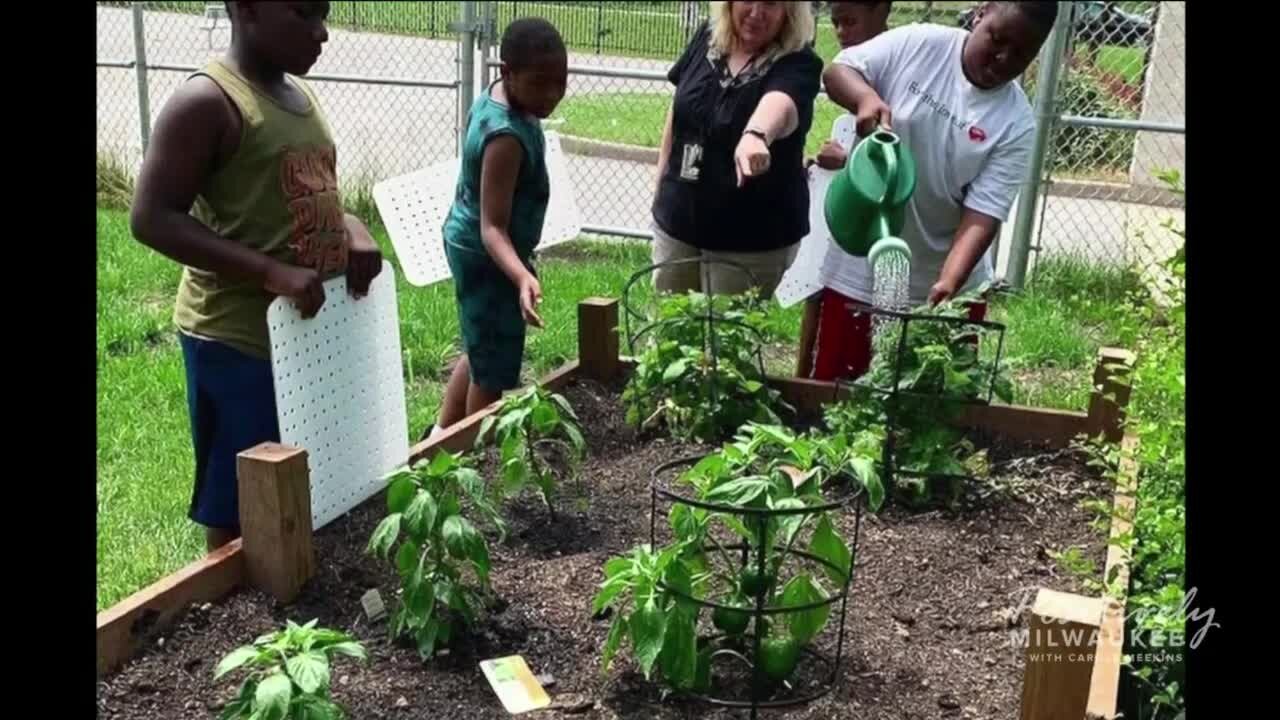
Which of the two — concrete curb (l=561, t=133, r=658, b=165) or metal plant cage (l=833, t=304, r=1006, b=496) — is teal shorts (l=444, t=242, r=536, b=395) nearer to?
metal plant cage (l=833, t=304, r=1006, b=496)

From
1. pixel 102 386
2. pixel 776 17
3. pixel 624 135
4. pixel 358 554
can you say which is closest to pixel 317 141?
pixel 358 554

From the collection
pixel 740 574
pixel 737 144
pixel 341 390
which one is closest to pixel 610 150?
pixel 737 144

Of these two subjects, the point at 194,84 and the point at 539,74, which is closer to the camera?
the point at 194,84

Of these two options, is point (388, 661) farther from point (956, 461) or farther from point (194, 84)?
point (956, 461)

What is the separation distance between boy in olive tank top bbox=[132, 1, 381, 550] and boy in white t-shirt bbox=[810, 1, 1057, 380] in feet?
4.28

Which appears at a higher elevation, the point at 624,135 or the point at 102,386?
the point at 624,135

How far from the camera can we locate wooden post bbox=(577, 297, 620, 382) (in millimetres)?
3074

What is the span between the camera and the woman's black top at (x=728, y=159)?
2871 millimetres

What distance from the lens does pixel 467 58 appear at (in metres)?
5.50

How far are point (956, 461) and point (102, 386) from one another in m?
2.70

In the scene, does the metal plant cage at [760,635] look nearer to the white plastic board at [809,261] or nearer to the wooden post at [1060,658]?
the wooden post at [1060,658]

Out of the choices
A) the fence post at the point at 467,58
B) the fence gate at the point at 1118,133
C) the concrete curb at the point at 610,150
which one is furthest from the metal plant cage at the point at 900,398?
the concrete curb at the point at 610,150

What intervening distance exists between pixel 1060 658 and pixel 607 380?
1839 millimetres
